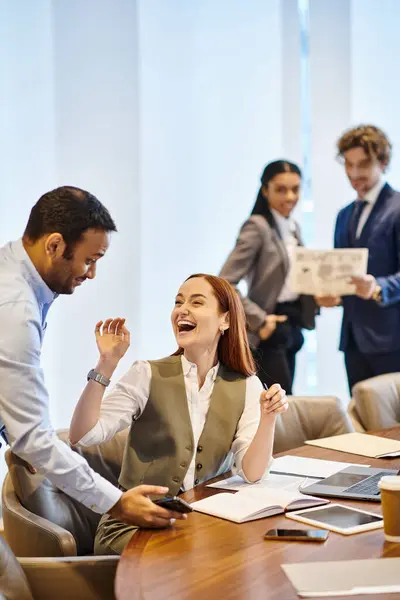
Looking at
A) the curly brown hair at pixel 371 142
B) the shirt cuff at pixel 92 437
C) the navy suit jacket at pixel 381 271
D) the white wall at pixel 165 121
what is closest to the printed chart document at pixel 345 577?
the shirt cuff at pixel 92 437

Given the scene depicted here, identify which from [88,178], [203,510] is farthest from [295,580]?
[88,178]

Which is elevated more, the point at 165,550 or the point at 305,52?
the point at 305,52

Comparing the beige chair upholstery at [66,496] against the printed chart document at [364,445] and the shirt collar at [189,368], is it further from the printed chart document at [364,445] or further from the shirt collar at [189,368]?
the shirt collar at [189,368]

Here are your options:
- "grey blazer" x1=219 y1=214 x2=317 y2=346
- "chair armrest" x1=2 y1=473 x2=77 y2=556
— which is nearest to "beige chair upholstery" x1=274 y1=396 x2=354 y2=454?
"grey blazer" x1=219 y1=214 x2=317 y2=346

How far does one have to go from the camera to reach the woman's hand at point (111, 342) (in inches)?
91.1

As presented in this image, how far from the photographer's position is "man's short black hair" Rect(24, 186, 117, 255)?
2.14 metres

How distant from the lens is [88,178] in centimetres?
484

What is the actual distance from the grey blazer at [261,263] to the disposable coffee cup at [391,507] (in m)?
2.33

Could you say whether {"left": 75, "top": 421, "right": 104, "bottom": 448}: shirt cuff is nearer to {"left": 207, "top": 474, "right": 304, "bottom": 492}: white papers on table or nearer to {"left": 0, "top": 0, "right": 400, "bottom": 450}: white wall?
{"left": 207, "top": 474, "right": 304, "bottom": 492}: white papers on table

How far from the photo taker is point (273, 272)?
4.04 meters

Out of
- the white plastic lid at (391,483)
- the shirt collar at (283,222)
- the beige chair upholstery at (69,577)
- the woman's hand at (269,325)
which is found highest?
the shirt collar at (283,222)

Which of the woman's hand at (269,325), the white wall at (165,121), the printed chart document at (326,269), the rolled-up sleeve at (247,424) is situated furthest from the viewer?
the white wall at (165,121)

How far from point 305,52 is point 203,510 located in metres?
4.36

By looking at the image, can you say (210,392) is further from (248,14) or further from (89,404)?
(248,14)
